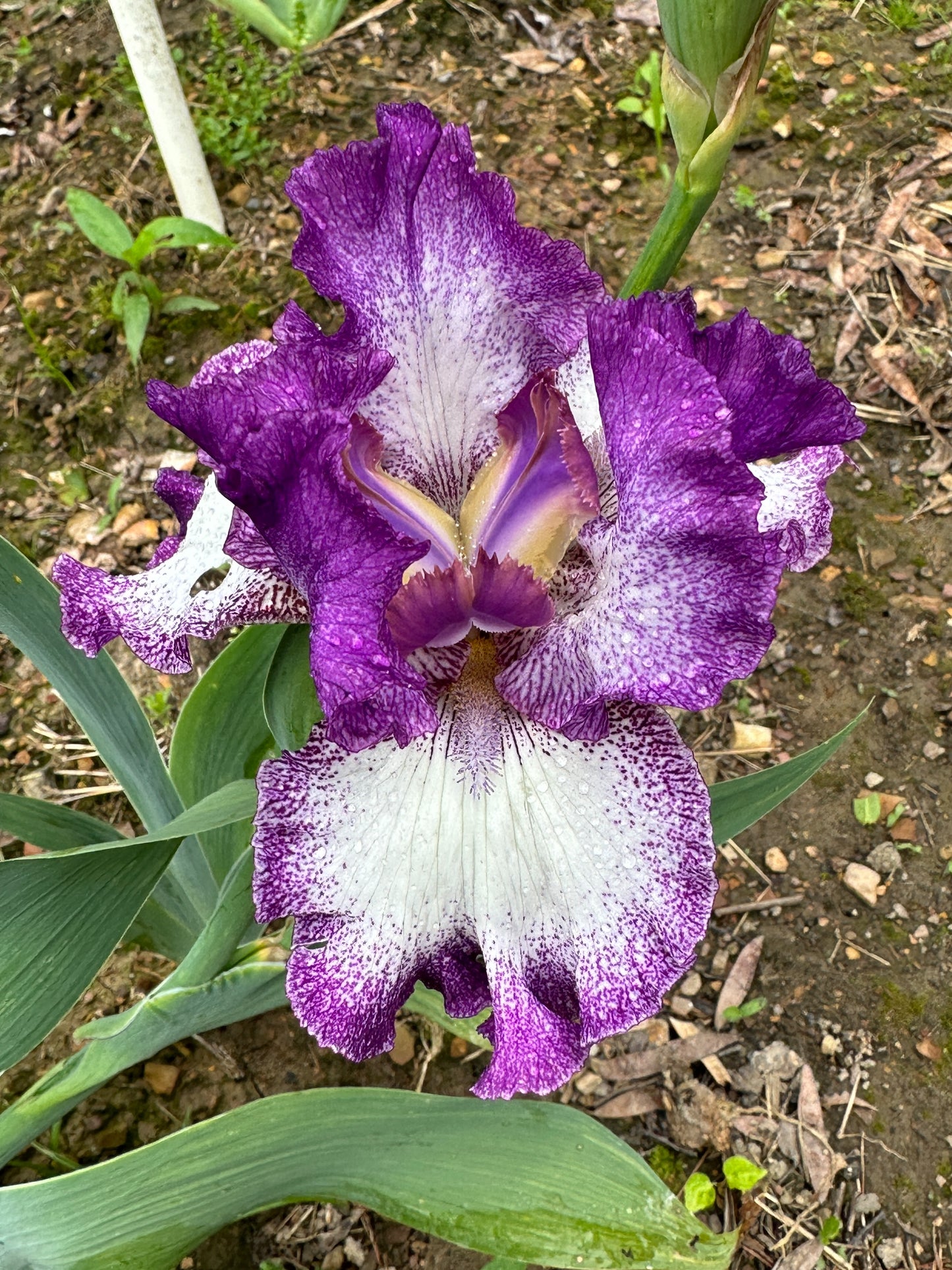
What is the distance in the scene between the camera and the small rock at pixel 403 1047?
5.46ft

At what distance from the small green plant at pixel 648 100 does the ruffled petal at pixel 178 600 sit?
2.02 m

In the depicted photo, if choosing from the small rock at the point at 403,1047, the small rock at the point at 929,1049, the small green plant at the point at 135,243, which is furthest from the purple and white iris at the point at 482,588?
the small green plant at the point at 135,243

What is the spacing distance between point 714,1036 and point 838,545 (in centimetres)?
102

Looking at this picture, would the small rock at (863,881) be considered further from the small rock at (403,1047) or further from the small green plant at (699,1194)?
the small rock at (403,1047)

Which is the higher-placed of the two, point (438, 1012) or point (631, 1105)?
point (438, 1012)

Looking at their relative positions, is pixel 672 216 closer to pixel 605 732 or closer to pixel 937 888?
pixel 605 732

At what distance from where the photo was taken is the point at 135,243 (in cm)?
216

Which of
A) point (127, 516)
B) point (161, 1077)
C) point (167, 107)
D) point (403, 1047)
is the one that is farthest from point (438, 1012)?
point (167, 107)

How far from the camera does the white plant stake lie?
78.6 inches

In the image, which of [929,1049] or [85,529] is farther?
[85,529]

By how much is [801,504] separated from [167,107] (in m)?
1.72

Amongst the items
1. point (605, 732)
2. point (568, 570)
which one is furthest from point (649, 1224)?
point (568, 570)

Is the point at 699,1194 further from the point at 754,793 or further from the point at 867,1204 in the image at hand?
the point at 754,793

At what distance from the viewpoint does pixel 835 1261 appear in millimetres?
1521
